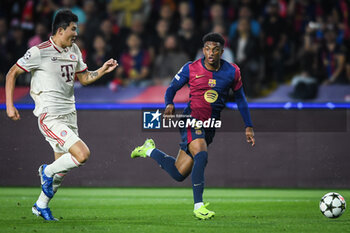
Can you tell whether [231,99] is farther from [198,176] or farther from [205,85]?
[198,176]

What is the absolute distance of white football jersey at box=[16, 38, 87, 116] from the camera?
25.2ft

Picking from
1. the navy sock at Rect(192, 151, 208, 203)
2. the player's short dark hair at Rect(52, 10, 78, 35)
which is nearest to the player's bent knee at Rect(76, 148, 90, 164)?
the navy sock at Rect(192, 151, 208, 203)

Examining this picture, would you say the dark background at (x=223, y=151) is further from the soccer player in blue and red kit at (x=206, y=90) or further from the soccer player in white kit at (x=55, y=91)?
the soccer player in white kit at (x=55, y=91)

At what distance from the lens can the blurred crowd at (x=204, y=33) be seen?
43.6ft

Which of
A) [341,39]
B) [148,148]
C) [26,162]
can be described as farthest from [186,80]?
[341,39]

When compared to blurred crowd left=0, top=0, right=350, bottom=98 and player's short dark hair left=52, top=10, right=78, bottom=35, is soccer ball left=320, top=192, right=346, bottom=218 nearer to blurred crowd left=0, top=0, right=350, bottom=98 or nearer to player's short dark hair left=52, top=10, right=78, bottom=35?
player's short dark hair left=52, top=10, right=78, bottom=35

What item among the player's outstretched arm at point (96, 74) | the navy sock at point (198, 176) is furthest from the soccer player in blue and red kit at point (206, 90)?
the player's outstretched arm at point (96, 74)

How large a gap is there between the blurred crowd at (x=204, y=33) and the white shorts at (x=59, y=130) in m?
5.74

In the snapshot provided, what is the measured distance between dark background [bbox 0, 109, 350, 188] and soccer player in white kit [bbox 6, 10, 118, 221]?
15.2 ft

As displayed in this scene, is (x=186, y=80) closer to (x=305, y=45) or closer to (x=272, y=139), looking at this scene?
(x=272, y=139)

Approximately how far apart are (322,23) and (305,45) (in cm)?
61

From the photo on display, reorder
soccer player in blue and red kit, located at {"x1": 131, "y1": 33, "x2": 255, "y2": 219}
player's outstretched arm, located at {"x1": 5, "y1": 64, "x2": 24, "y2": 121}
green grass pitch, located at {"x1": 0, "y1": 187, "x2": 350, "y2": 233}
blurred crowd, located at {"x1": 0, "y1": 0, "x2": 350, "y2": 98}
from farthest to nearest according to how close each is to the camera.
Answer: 1. blurred crowd, located at {"x1": 0, "y1": 0, "x2": 350, "y2": 98}
2. soccer player in blue and red kit, located at {"x1": 131, "y1": 33, "x2": 255, "y2": 219}
3. player's outstretched arm, located at {"x1": 5, "y1": 64, "x2": 24, "y2": 121}
4. green grass pitch, located at {"x1": 0, "y1": 187, "x2": 350, "y2": 233}

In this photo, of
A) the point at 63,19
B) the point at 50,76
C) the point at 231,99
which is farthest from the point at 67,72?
the point at 231,99

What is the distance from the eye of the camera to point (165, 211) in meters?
8.80
